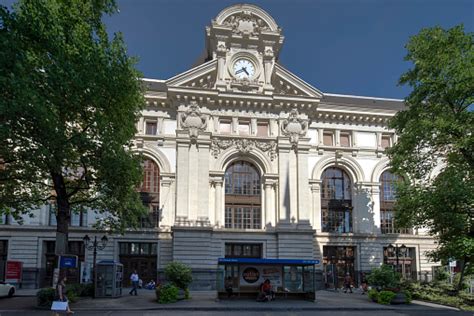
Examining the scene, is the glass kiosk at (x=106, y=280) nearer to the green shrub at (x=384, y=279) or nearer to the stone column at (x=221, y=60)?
the green shrub at (x=384, y=279)

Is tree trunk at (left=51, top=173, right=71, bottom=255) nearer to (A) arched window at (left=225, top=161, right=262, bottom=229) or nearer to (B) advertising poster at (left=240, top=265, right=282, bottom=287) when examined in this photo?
(B) advertising poster at (left=240, top=265, right=282, bottom=287)

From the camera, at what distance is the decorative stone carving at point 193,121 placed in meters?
37.7

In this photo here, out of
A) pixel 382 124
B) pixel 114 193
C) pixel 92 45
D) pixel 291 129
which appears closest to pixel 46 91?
pixel 92 45

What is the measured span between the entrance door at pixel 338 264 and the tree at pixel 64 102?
20912 mm

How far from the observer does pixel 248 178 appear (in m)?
39.2

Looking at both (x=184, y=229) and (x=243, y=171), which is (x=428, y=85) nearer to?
(x=243, y=171)

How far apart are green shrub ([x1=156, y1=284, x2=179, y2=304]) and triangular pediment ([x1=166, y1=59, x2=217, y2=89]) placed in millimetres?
19007

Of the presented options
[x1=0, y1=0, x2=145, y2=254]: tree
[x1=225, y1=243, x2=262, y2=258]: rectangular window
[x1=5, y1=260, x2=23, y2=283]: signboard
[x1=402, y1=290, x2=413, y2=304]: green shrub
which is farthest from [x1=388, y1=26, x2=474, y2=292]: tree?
[x1=5, y1=260, x2=23, y2=283]: signboard

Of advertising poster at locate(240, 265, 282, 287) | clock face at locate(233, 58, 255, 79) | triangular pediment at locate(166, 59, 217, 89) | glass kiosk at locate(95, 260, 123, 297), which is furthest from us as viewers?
clock face at locate(233, 58, 255, 79)

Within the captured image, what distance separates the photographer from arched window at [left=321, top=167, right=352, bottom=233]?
132 feet

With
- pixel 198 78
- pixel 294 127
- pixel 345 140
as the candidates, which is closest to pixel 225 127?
pixel 198 78

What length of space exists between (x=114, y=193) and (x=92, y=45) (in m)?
7.68

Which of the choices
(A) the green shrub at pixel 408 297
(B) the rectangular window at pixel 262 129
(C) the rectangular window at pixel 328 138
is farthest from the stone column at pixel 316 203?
(A) the green shrub at pixel 408 297

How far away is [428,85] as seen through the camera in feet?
85.9
